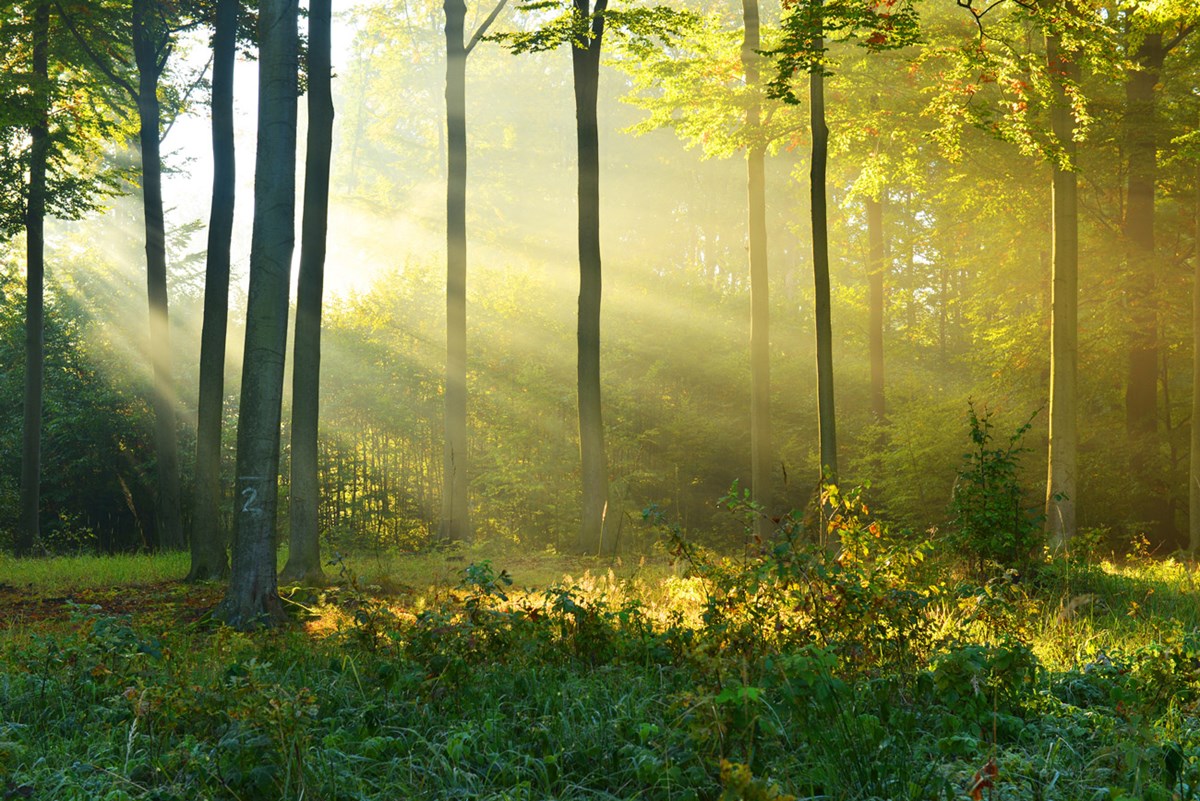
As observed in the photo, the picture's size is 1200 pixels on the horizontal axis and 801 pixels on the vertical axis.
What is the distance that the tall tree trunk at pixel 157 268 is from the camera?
1470 cm

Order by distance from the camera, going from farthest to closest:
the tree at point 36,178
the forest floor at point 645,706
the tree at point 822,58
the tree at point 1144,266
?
the tree at point 36,178, the tree at point 1144,266, the tree at point 822,58, the forest floor at point 645,706

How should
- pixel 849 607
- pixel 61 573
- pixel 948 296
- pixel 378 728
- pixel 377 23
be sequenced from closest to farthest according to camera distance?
pixel 378 728
pixel 849 607
pixel 61 573
pixel 377 23
pixel 948 296

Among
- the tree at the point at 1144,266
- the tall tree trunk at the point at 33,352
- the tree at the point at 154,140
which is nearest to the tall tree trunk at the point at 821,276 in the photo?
A: the tree at the point at 1144,266

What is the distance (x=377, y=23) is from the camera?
20.4 meters

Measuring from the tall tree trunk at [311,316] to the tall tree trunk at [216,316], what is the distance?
133 cm

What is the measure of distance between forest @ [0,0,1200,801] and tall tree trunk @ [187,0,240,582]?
60mm

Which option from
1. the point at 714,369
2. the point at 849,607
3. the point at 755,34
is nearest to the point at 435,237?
the point at 714,369

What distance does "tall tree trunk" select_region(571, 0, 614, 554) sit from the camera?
13.2 metres

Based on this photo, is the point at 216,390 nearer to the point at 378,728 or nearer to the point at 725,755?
the point at 378,728

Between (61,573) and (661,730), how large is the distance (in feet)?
38.5

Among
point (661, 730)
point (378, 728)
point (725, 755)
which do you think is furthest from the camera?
point (378, 728)

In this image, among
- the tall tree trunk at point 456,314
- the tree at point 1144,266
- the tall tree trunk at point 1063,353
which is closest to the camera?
the tall tree trunk at point 1063,353

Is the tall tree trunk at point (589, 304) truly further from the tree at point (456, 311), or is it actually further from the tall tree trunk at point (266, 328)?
the tall tree trunk at point (266, 328)

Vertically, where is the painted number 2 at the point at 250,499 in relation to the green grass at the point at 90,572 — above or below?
above
